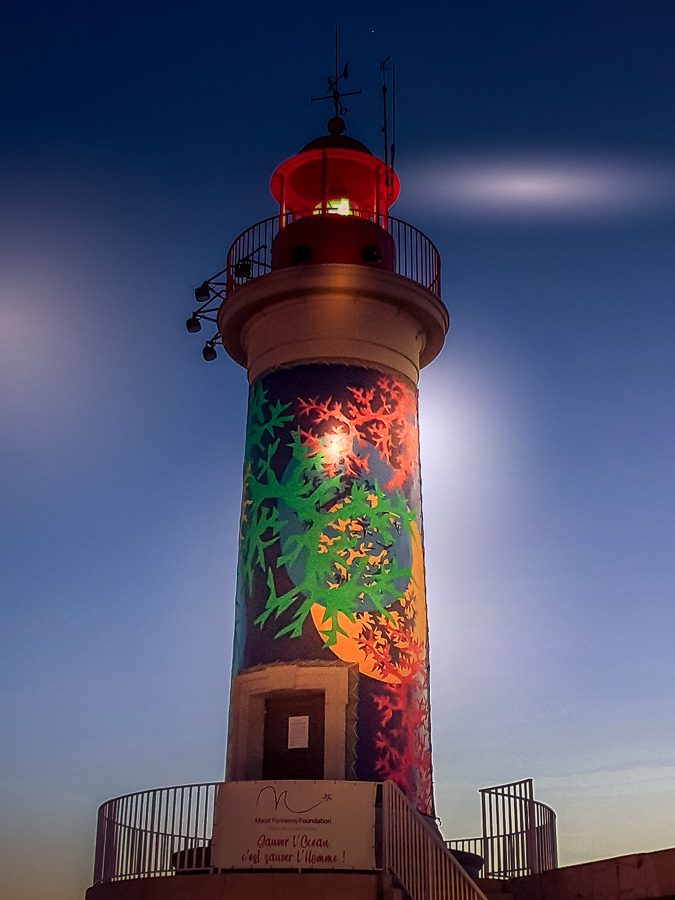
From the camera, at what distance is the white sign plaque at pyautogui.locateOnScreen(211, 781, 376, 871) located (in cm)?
1410

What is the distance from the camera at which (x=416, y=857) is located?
45.0ft

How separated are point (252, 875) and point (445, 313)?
9.63m

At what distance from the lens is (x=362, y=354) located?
18.0 m

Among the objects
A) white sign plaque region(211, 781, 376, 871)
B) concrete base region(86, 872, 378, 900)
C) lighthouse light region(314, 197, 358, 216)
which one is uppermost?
lighthouse light region(314, 197, 358, 216)

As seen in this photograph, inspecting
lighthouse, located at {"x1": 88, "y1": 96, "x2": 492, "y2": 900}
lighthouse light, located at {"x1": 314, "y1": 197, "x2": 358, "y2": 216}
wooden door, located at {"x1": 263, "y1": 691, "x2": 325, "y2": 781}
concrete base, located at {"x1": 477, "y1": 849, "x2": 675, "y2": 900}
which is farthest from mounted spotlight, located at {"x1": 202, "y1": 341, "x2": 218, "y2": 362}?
concrete base, located at {"x1": 477, "y1": 849, "x2": 675, "y2": 900}

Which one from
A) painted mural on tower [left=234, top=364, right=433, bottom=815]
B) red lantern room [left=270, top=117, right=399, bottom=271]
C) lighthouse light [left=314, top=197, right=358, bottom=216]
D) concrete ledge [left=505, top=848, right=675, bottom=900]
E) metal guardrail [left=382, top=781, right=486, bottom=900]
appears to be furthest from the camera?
lighthouse light [left=314, top=197, right=358, bottom=216]

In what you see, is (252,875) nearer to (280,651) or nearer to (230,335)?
(280,651)

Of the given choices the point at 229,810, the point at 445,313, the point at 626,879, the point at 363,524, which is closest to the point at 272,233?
the point at 445,313

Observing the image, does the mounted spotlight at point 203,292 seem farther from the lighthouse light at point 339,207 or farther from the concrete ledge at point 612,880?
the concrete ledge at point 612,880

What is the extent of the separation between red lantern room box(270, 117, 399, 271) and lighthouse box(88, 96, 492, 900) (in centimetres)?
4

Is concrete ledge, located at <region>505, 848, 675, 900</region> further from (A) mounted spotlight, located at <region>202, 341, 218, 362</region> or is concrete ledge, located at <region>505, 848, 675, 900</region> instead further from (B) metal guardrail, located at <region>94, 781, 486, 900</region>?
(A) mounted spotlight, located at <region>202, 341, 218, 362</region>

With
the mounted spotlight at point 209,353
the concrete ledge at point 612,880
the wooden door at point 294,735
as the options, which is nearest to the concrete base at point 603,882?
the concrete ledge at point 612,880

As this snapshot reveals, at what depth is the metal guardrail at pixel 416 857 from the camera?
13.2 metres

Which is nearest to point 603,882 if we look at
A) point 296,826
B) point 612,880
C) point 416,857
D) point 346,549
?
point 612,880
